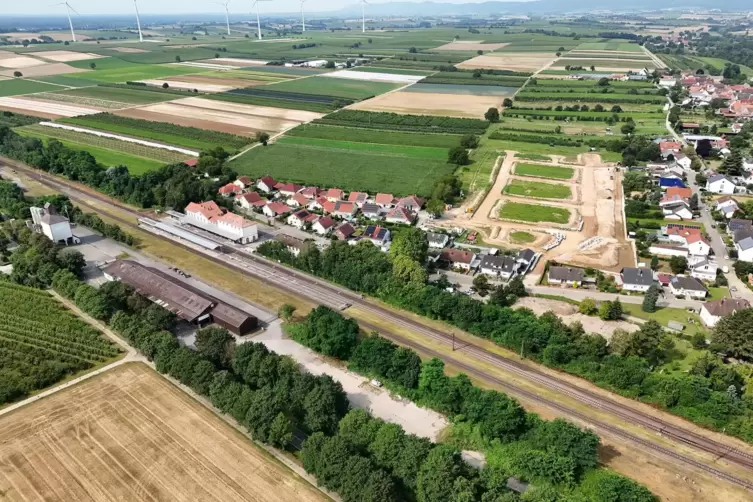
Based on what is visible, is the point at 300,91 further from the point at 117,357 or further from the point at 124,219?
the point at 117,357

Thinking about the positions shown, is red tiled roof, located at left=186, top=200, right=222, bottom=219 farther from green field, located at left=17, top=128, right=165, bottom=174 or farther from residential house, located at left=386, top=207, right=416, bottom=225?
green field, located at left=17, top=128, right=165, bottom=174

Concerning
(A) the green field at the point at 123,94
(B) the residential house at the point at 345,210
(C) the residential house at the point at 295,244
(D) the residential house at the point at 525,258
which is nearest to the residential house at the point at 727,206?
(D) the residential house at the point at 525,258

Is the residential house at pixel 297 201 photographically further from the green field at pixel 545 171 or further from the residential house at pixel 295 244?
the green field at pixel 545 171

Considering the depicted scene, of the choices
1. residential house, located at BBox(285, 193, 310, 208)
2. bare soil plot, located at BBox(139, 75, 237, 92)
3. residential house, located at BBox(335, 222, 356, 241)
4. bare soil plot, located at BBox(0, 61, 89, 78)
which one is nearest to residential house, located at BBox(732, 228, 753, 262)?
residential house, located at BBox(335, 222, 356, 241)

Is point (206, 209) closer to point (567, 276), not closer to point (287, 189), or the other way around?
point (287, 189)

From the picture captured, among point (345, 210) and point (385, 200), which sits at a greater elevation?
point (385, 200)

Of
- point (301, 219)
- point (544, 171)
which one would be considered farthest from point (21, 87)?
point (544, 171)
